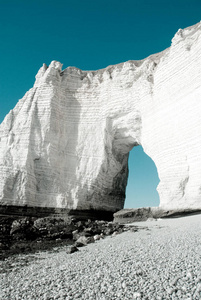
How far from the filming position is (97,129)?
16875mm

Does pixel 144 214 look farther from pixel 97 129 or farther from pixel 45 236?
pixel 97 129

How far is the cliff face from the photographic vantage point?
1281 centimetres

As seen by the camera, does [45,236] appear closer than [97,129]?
Yes

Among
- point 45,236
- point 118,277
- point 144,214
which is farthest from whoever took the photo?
point 144,214

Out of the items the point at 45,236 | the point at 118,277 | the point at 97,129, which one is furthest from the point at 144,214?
the point at 118,277

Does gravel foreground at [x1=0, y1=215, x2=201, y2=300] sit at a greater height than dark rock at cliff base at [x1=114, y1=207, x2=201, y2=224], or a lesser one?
lesser

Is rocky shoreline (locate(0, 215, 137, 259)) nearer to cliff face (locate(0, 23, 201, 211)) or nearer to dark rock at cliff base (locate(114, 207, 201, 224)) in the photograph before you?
dark rock at cliff base (locate(114, 207, 201, 224))

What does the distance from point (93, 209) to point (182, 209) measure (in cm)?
680

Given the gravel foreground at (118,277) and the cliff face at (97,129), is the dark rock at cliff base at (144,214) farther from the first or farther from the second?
the gravel foreground at (118,277)

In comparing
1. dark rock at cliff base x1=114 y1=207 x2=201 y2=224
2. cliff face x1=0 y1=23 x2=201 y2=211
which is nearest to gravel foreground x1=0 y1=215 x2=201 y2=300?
dark rock at cliff base x1=114 y1=207 x2=201 y2=224

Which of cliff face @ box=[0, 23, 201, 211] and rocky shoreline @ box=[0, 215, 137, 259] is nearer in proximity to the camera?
rocky shoreline @ box=[0, 215, 137, 259]

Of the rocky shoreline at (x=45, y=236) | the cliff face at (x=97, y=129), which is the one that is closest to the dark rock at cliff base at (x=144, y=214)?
the cliff face at (x=97, y=129)

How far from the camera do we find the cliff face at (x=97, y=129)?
12.8 meters

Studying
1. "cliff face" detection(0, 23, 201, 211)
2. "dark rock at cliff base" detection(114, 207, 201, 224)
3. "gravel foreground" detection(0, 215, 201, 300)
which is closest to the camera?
"gravel foreground" detection(0, 215, 201, 300)
